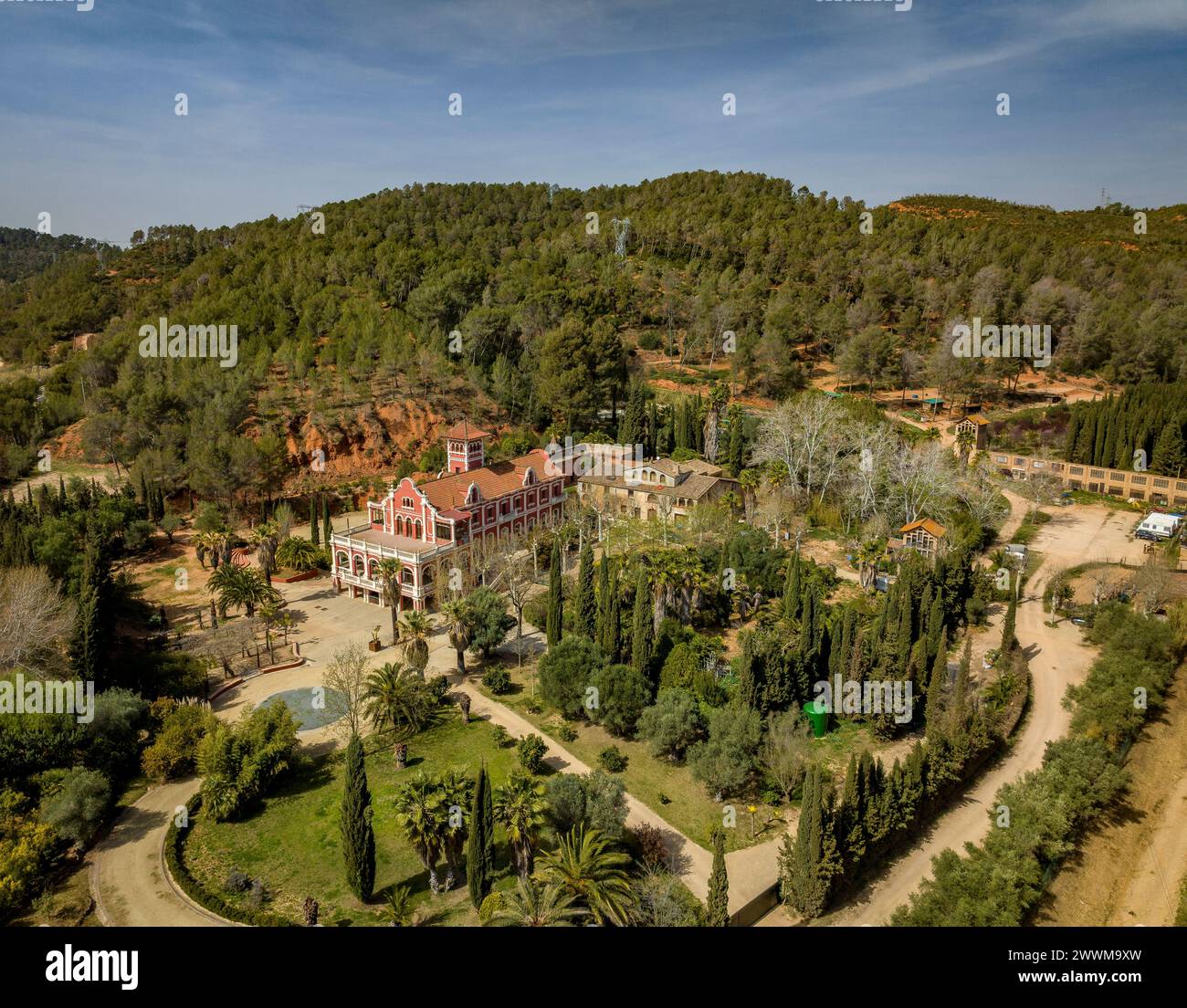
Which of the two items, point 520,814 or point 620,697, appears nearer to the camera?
point 520,814

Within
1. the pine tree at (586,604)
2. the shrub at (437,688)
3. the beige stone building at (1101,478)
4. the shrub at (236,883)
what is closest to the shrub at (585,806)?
the shrub at (437,688)

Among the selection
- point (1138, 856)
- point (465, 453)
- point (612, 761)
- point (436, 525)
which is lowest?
point (1138, 856)

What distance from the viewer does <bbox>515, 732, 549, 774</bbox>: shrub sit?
110 feet

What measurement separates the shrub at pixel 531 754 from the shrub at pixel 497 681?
6.09 metres

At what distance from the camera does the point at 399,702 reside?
36312 millimetres

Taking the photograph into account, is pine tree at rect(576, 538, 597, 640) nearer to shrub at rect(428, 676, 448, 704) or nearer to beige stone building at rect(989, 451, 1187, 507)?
shrub at rect(428, 676, 448, 704)

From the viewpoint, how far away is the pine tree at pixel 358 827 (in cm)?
2531

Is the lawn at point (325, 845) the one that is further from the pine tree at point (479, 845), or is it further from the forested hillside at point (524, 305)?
the forested hillside at point (524, 305)

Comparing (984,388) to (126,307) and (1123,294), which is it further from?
(126,307)

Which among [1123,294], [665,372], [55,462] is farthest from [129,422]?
[1123,294]

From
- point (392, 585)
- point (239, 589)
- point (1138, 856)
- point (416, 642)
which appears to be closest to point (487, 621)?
point (416, 642)

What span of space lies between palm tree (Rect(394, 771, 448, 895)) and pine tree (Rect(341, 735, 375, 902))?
1.20 m

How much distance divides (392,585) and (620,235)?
3539 inches

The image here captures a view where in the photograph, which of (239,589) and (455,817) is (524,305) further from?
(455,817)
